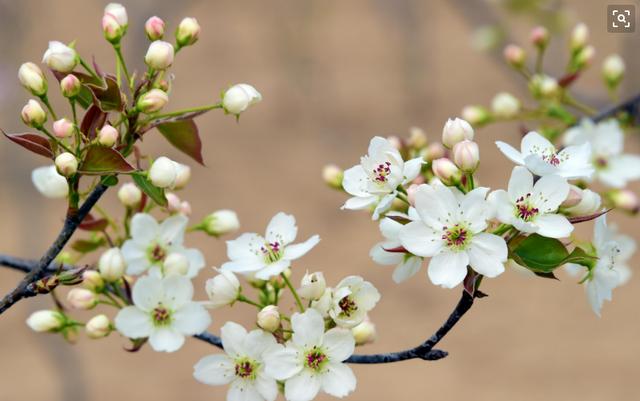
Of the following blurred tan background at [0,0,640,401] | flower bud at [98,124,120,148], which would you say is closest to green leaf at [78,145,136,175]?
flower bud at [98,124,120,148]

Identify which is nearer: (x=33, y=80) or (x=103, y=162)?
(x=103, y=162)

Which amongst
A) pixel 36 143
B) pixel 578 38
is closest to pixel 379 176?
pixel 36 143

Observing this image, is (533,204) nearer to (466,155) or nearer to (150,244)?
(466,155)

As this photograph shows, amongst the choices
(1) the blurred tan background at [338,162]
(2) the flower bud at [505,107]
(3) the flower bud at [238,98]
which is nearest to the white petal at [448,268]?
(3) the flower bud at [238,98]

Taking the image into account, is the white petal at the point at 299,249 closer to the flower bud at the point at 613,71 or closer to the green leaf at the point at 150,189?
the green leaf at the point at 150,189

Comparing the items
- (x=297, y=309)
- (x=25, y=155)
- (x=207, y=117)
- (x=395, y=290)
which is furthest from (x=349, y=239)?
(x=297, y=309)

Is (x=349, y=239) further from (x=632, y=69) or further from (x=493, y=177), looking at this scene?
(x=632, y=69)
